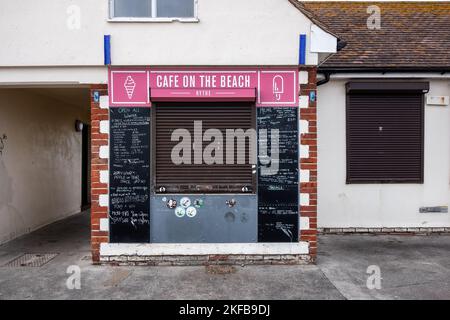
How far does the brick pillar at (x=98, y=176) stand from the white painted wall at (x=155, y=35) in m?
0.76

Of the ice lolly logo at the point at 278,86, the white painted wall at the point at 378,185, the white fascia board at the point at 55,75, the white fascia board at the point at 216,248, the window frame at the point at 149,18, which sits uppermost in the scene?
the window frame at the point at 149,18

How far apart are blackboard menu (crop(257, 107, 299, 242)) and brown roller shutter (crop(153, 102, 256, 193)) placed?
0.68 feet

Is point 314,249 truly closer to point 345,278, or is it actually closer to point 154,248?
point 345,278

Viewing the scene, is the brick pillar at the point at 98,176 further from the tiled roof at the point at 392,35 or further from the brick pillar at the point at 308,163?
the tiled roof at the point at 392,35

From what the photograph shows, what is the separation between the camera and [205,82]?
18.1 ft

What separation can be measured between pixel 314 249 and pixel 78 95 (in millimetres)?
6275

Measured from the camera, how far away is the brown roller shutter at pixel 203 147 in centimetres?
558

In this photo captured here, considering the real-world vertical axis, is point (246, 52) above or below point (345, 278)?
above

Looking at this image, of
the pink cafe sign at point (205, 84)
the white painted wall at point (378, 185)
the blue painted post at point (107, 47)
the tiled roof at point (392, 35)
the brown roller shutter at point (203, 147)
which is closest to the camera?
the blue painted post at point (107, 47)

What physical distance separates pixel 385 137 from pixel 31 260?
23.9 feet

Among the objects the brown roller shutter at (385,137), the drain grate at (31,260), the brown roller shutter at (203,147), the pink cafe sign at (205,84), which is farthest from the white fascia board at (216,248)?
the brown roller shutter at (385,137)

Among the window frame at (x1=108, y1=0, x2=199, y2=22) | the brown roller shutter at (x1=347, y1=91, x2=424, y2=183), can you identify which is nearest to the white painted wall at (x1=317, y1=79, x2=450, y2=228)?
the brown roller shutter at (x1=347, y1=91, x2=424, y2=183)
